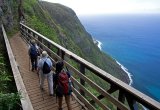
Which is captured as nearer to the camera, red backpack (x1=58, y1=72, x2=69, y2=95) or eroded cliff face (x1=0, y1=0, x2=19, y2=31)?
red backpack (x1=58, y1=72, x2=69, y2=95)

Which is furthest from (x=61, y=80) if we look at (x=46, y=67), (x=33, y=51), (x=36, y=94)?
(x=33, y=51)

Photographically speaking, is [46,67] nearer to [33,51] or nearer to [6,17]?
[33,51]

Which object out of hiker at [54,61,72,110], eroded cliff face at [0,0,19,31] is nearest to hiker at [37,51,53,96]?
hiker at [54,61,72,110]

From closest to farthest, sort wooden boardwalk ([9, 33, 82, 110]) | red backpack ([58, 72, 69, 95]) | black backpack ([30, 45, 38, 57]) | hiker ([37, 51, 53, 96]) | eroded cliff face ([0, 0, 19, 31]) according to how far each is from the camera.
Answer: red backpack ([58, 72, 69, 95]) < wooden boardwalk ([9, 33, 82, 110]) < hiker ([37, 51, 53, 96]) < black backpack ([30, 45, 38, 57]) < eroded cliff face ([0, 0, 19, 31])

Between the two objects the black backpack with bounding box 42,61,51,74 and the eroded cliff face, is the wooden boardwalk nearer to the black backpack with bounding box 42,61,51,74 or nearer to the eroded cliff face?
the black backpack with bounding box 42,61,51,74

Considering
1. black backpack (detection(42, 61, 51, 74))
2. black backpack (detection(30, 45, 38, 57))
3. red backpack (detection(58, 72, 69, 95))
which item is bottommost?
black backpack (detection(30, 45, 38, 57))

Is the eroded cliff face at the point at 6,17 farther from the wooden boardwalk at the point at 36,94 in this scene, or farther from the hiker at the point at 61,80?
the hiker at the point at 61,80

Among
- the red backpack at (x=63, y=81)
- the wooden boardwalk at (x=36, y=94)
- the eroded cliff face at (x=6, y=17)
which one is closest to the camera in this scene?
the red backpack at (x=63, y=81)

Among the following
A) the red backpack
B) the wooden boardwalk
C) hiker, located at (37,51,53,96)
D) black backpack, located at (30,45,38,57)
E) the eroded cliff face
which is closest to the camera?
the red backpack

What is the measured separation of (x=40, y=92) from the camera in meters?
9.08

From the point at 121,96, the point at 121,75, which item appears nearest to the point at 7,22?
the point at 121,96

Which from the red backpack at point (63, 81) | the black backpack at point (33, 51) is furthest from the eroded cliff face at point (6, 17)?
the red backpack at point (63, 81)

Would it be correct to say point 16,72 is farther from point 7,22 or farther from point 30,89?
point 7,22

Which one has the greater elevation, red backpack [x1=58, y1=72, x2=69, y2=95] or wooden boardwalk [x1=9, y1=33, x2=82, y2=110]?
red backpack [x1=58, y1=72, x2=69, y2=95]
